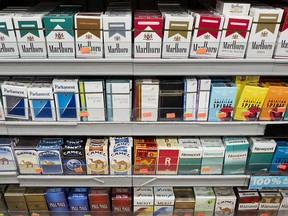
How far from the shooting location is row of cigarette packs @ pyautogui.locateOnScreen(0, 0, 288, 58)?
1627mm

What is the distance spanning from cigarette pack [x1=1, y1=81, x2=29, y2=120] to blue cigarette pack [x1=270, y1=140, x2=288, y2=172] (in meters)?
1.74

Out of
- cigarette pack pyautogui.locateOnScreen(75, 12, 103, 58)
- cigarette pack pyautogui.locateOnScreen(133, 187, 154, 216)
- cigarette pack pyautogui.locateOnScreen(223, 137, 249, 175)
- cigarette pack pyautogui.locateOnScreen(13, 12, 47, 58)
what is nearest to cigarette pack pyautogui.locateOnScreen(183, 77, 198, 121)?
cigarette pack pyautogui.locateOnScreen(223, 137, 249, 175)

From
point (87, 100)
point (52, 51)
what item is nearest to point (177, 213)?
point (87, 100)

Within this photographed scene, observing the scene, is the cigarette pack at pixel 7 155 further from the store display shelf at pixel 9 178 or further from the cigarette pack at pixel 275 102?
the cigarette pack at pixel 275 102

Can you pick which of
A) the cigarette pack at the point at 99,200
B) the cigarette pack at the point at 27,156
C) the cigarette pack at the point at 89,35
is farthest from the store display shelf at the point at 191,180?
the cigarette pack at the point at 89,35

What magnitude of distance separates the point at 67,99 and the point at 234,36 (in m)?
1.10

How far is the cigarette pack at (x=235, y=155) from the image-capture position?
2.03m

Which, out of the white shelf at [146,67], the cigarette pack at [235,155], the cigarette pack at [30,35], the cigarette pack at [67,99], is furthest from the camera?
the cigarette pack at [235,155]

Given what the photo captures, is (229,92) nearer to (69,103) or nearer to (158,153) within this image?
(158,153)

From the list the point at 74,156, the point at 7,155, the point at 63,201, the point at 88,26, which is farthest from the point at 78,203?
the point at 88,26

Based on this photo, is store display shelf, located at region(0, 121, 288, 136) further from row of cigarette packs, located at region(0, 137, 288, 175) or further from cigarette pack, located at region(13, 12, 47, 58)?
cigarette pack, located at region(13, 12, 47, 58)

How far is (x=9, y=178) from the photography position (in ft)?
6.81

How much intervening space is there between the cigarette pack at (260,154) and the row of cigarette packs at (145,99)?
7.6 inches

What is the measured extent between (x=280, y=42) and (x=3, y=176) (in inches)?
80.7
